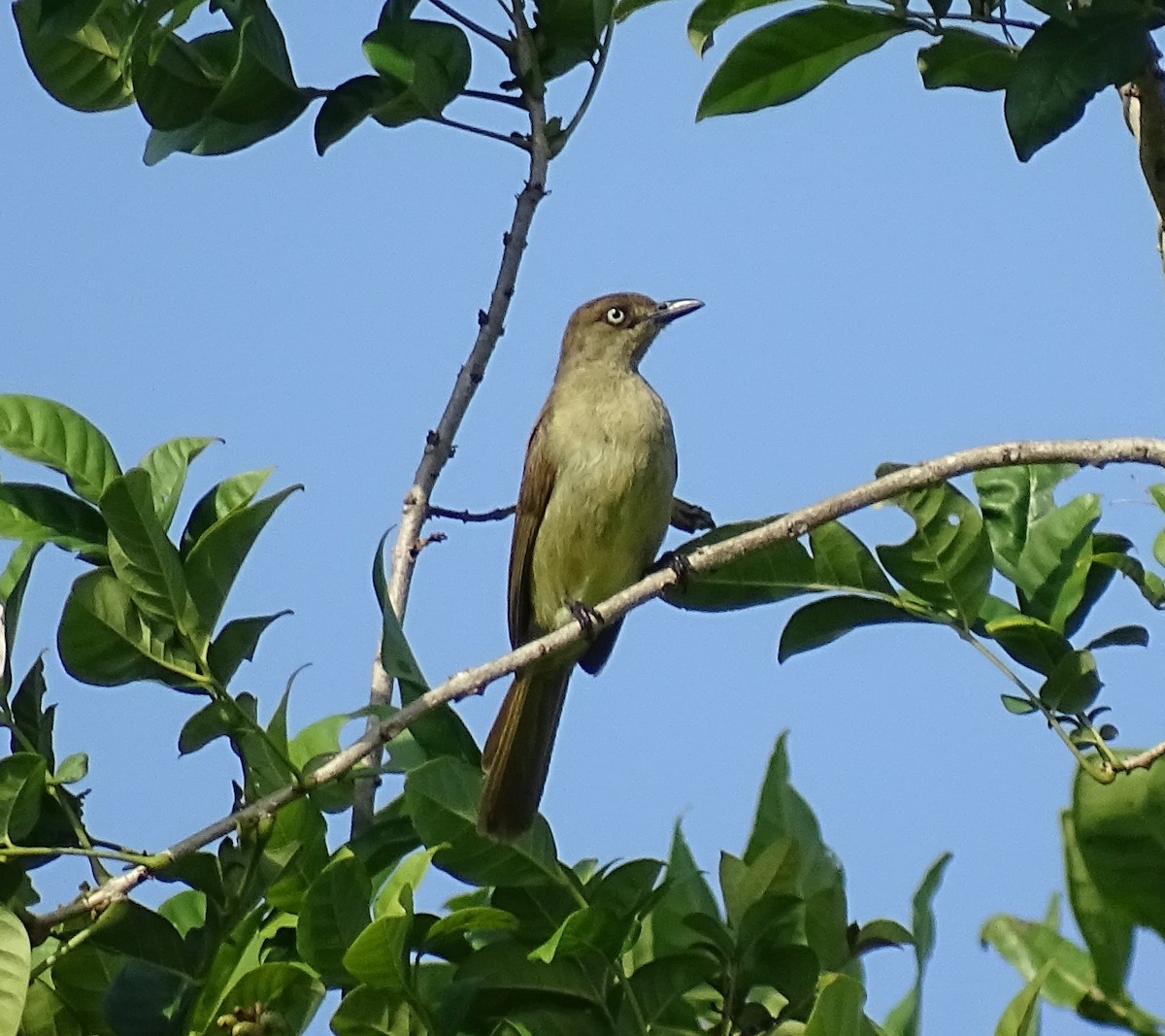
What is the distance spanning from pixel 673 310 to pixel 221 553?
3609 millimetres

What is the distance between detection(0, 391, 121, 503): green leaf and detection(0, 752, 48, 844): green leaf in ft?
2.25

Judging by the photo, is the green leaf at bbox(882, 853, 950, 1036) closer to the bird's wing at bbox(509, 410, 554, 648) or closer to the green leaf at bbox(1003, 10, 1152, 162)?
the green leaf at bbox(1003, 10, 1152, 162)

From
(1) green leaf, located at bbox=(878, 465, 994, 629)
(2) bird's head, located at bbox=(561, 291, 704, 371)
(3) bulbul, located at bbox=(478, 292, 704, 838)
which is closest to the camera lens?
(1) green leaf, located at bbox=(878, 465, 994, 629)

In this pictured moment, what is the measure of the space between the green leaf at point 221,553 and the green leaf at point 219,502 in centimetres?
14

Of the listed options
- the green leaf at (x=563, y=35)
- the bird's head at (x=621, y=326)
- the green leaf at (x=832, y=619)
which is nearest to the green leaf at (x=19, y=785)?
the green leaf at (x=832, y=619)

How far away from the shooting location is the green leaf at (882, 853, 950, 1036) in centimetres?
281

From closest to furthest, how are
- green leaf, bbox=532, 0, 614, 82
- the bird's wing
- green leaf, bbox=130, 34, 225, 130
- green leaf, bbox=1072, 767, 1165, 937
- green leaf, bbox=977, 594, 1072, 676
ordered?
1. green leaf, bbox=1072, 767, 1165, 937
2. green leaf, bbox=977, 594, 1072, 676
3. green leaf, bbox=130, 34, 225, 130
4. green leaf, bbox=532, 0, 614, 82
5. the bird's wing

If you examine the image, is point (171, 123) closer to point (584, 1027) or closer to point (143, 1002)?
point (143, 1002)

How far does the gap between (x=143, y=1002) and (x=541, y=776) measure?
2.22 meters

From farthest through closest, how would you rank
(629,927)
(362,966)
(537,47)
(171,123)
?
(537,47) < (171,123) < (629,927) < (362,966)

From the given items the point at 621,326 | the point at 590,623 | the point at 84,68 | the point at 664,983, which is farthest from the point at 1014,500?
the point at 621,326

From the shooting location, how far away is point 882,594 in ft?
10.7

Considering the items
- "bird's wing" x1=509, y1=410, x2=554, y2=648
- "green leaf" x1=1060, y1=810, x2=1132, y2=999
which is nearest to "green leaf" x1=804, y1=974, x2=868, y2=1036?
"green leaf" x1=1060, y1=810, x2=1132, y2=999

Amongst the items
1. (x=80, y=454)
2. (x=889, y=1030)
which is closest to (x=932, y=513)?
(x=889, y=1030)
